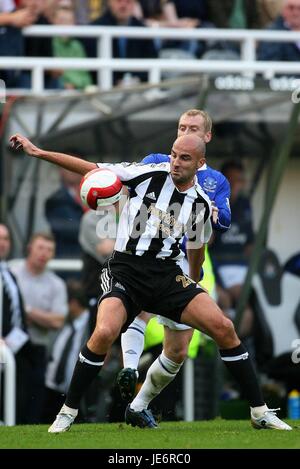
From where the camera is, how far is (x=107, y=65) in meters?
14.4

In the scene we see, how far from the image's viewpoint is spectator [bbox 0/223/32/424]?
13109 millimetres

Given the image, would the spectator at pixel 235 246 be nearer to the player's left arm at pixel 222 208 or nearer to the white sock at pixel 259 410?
the player's left arm at pixel 222 208

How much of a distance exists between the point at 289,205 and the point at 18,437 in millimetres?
6796

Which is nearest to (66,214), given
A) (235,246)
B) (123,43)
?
(235,246)

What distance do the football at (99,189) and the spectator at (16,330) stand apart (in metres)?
4.53

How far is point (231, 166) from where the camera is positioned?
14594mm

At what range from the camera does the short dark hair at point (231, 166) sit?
1451cm

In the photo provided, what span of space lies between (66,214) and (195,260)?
4.49m

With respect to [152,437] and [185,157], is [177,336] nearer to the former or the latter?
[152,437]

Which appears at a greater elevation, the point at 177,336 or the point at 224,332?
the point at 224,332

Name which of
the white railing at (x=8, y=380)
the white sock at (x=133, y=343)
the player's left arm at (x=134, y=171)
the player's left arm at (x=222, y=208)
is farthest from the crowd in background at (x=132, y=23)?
the player's left arm at (x=134, y=171)

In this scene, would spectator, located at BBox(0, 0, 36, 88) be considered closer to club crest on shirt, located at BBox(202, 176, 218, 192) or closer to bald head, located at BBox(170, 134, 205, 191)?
club crest on shirt, located at BBox(202, 176, 218, 192)

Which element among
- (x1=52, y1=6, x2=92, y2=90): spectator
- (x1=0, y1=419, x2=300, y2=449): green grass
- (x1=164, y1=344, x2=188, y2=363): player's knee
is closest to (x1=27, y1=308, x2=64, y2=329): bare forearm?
(x1=52, y1=6, x2=92, y2=90): spectator
